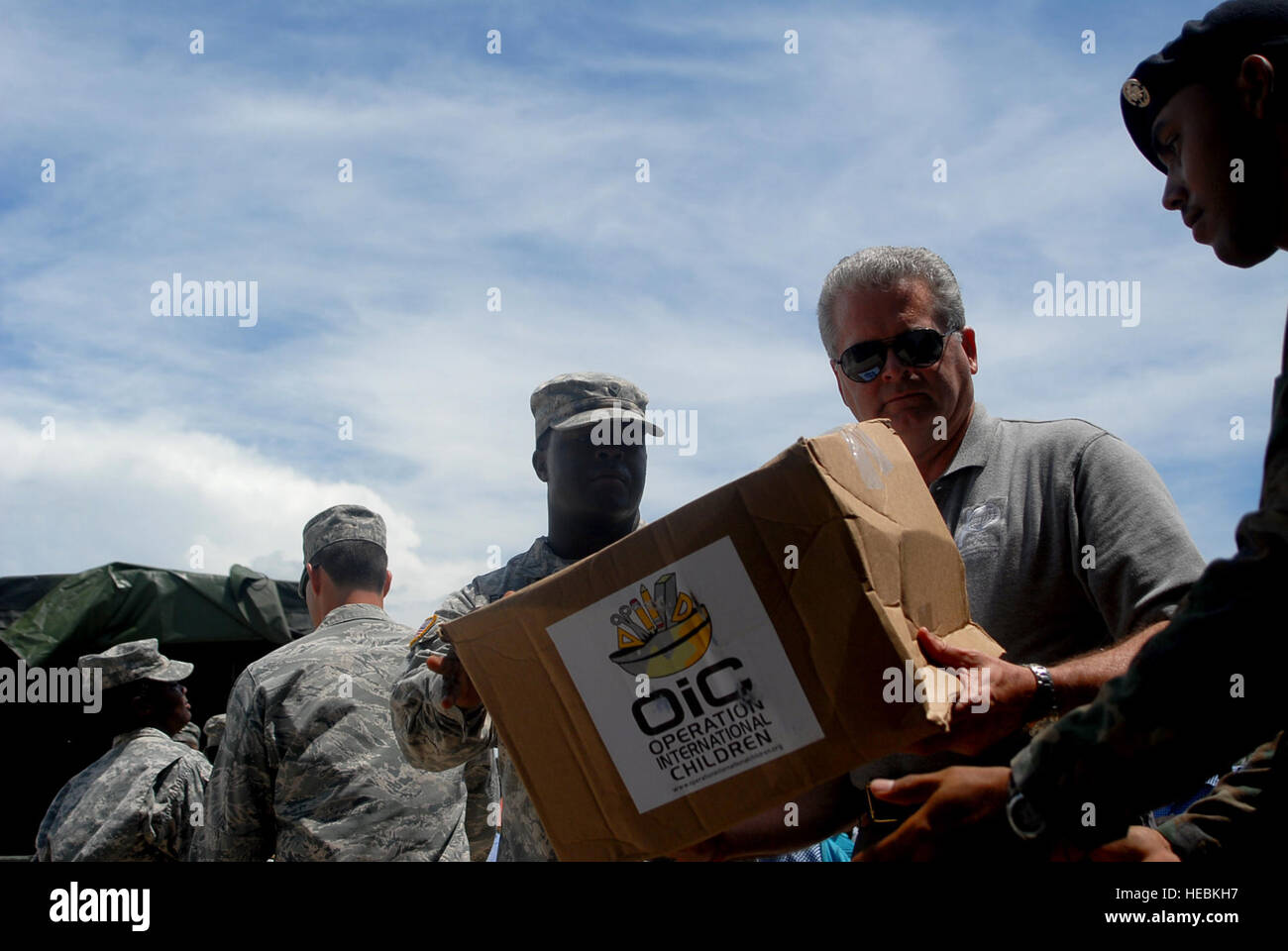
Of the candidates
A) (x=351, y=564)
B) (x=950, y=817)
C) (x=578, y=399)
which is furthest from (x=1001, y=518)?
(x=351, y=564)

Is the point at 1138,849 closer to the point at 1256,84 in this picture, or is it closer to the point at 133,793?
the point at 1256,84

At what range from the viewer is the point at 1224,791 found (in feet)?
5.52

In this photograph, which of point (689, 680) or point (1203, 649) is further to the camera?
point (689, 680)

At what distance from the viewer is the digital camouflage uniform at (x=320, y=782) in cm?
329

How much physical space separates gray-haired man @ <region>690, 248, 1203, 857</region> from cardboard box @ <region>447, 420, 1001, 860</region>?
0.12m

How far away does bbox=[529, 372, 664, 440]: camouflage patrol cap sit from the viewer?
2.96m

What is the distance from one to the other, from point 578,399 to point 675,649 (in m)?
1.49

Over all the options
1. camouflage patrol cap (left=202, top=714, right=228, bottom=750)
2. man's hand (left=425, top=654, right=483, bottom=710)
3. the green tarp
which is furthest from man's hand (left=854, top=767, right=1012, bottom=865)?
camouflage patrol cap (left=202, top=714, right=228, bottom=750)

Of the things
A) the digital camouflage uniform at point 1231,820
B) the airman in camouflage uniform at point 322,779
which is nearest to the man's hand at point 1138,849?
the digital camouflage uniform at point 1231,820

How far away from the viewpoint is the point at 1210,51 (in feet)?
4.75

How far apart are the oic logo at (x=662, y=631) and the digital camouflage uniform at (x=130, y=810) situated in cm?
350

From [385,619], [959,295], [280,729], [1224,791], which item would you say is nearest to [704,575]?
[1224,791]
